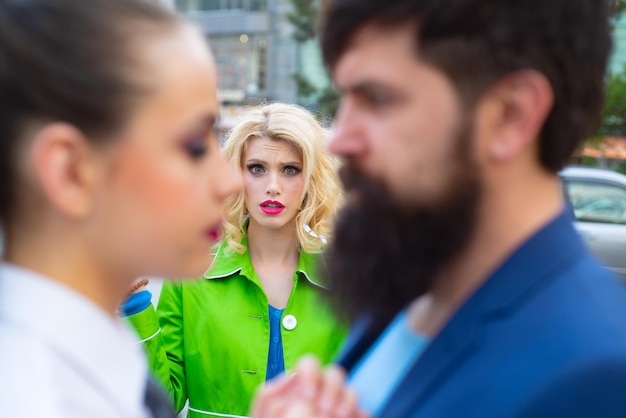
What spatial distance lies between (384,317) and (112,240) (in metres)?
0.62

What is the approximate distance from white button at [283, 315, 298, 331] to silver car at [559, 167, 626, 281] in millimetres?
5815

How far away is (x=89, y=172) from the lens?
1.03 m

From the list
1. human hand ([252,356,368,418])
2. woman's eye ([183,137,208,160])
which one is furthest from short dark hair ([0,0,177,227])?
human hand ([252,356,368,418])

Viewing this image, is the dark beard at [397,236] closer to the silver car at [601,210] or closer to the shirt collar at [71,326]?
the shirt collar at [71,326]

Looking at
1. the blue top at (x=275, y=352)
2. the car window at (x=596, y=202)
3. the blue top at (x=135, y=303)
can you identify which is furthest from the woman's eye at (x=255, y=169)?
the car window at (x=596, y=202)

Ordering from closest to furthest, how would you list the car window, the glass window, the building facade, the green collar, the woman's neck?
the green collar, the woman's neck, the car window, the building facade, the glass window

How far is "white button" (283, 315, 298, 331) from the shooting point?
268cm

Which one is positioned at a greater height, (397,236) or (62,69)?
(62,69)

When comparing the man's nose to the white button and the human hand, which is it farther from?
the white button

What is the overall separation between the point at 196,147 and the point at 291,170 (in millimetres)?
1977

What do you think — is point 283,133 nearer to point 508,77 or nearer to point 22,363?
point 508,77

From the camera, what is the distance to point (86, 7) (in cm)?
103

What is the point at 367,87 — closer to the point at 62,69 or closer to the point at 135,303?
the point at 62,69

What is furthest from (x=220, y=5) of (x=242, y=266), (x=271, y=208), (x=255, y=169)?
(x=242, y=266)
